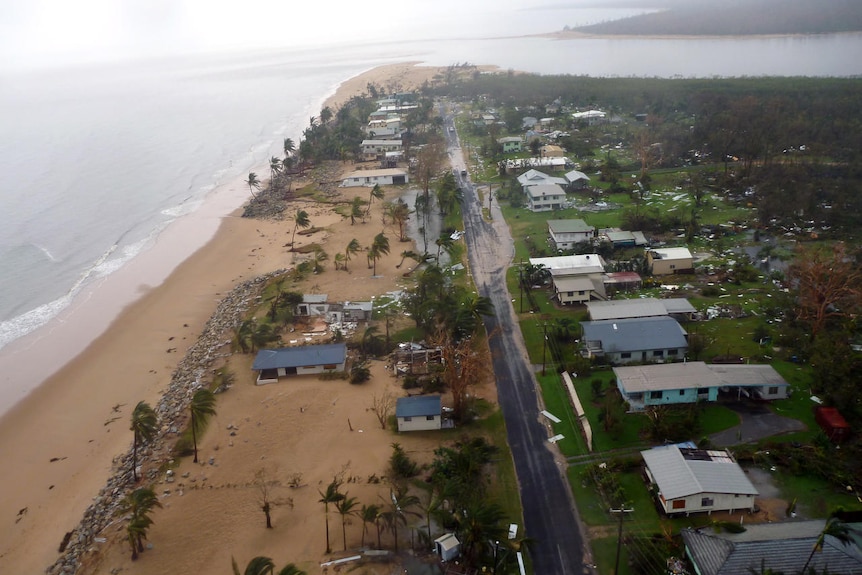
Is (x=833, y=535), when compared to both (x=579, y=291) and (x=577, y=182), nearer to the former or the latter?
(x=579, y=291)

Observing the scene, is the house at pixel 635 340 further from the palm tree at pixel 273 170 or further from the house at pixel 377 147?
the house at pixel 377 147

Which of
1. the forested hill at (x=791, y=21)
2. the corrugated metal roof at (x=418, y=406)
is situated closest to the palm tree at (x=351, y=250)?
the corrugated metal roof at (x=418, y=406)

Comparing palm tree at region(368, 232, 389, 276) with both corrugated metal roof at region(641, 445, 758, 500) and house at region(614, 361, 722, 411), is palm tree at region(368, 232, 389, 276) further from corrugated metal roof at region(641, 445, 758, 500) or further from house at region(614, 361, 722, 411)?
corrugated metal roof at region(641, 445, 758, 500)

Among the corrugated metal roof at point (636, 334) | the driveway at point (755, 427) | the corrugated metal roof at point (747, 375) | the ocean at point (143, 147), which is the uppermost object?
the corrugated metal roof at point (747, 375)

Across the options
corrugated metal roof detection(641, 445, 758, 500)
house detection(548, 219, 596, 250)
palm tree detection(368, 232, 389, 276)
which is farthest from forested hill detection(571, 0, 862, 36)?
corrugated metal roof detection(641, 445, 758, 500)

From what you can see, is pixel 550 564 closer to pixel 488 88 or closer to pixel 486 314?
pixel 486 314

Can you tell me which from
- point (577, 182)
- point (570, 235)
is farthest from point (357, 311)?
point (577, 182)
